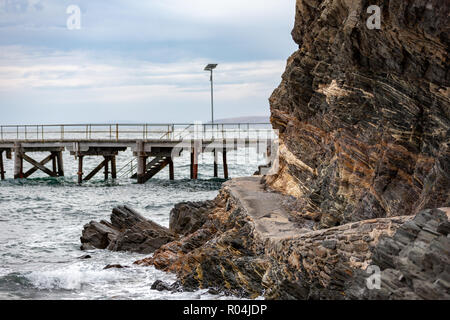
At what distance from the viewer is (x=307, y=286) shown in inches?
362

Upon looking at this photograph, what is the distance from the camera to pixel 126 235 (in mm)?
19031

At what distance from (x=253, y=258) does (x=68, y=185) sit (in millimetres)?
30932

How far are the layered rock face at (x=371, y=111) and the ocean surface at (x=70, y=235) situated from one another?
12.5ft

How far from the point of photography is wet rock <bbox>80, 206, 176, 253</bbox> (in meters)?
18.8

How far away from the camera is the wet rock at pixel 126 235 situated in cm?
1878

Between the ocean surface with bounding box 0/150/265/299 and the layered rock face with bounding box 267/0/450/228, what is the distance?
12.5ft

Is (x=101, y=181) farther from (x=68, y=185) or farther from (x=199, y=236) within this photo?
(x=199, y=236)

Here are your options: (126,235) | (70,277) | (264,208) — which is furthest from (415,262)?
(126,235)

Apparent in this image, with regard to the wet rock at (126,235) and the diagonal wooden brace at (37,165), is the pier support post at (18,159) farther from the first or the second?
the wet rock at (126,235)

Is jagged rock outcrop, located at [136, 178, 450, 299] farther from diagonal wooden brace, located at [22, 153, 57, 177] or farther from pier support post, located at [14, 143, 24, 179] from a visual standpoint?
pier support post, located at [14, 143, 24, 179]

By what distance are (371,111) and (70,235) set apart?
15067 millimetres

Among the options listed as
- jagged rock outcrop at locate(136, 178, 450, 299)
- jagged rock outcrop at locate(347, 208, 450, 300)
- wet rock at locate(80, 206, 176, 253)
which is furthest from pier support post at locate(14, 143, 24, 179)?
jagged rock outcrop at locate(347, 208, 450, 300)

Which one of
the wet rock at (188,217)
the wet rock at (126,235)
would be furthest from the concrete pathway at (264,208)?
the wet rock at (126,235)
